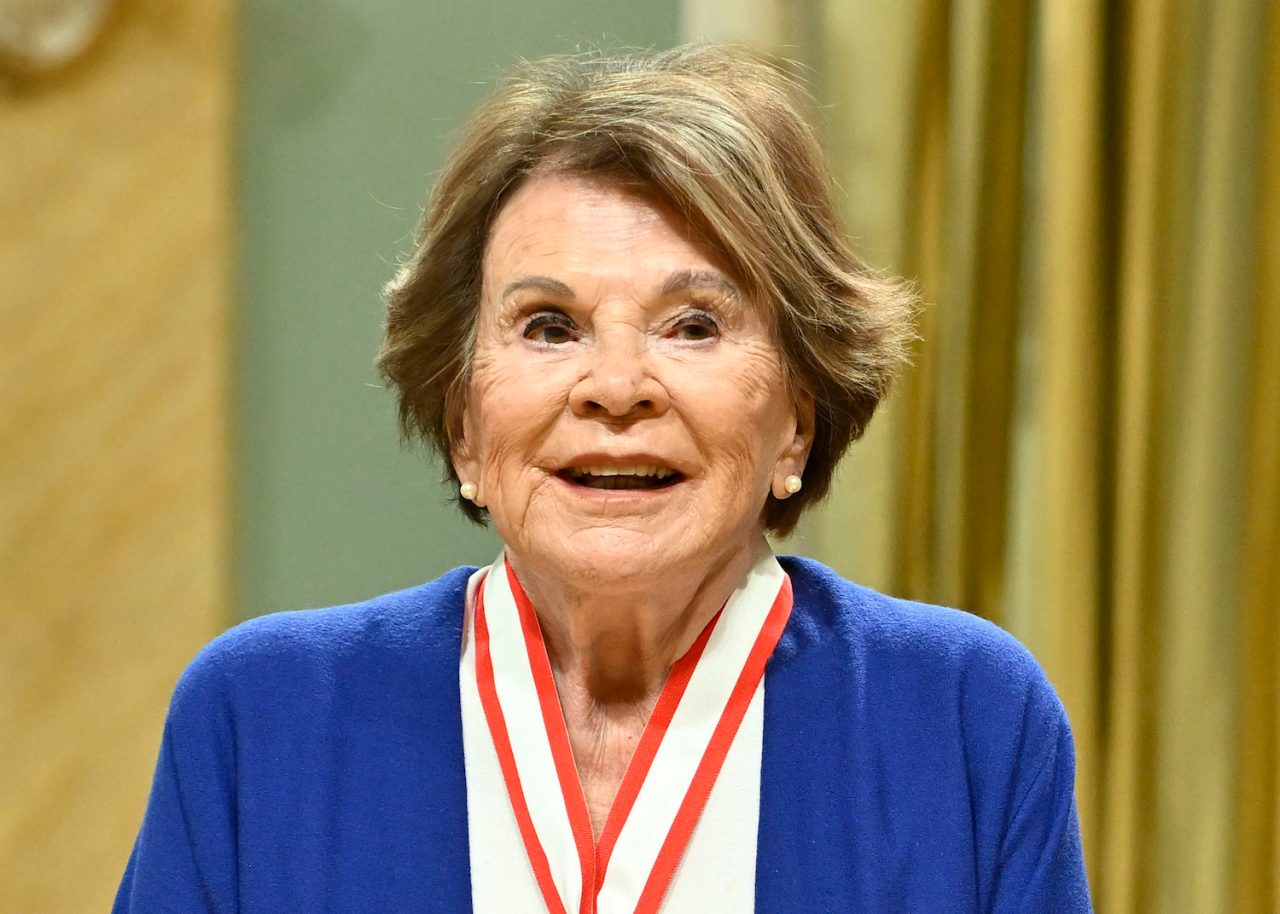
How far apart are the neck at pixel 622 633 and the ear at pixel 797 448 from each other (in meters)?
0.08

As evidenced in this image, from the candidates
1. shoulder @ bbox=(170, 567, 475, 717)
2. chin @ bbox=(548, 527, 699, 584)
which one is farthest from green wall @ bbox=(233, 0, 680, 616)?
chin @ bbox=(548, 527, 699, 584)

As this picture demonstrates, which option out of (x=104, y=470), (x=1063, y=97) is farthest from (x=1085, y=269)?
(x=104, y=470)

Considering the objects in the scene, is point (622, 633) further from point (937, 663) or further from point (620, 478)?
point (937, 663)

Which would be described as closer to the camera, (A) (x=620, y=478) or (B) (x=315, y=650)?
(A) (x=620, y=478)

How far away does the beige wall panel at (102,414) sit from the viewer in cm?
217

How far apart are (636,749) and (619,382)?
0.34 m

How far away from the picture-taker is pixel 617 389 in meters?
1.30

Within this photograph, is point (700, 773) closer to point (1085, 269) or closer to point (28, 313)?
point (1085, 269)

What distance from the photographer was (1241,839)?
2.05 m

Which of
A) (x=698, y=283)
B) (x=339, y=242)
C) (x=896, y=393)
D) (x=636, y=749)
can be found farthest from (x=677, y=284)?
(x=339, y=242)

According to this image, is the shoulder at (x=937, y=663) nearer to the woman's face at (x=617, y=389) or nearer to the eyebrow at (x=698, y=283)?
the woman's face at (x=617, y=389)

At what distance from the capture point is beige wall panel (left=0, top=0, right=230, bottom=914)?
7.13ft

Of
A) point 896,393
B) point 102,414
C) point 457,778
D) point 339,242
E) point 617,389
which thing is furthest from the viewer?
point 339,242

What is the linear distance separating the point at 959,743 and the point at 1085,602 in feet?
2.27
